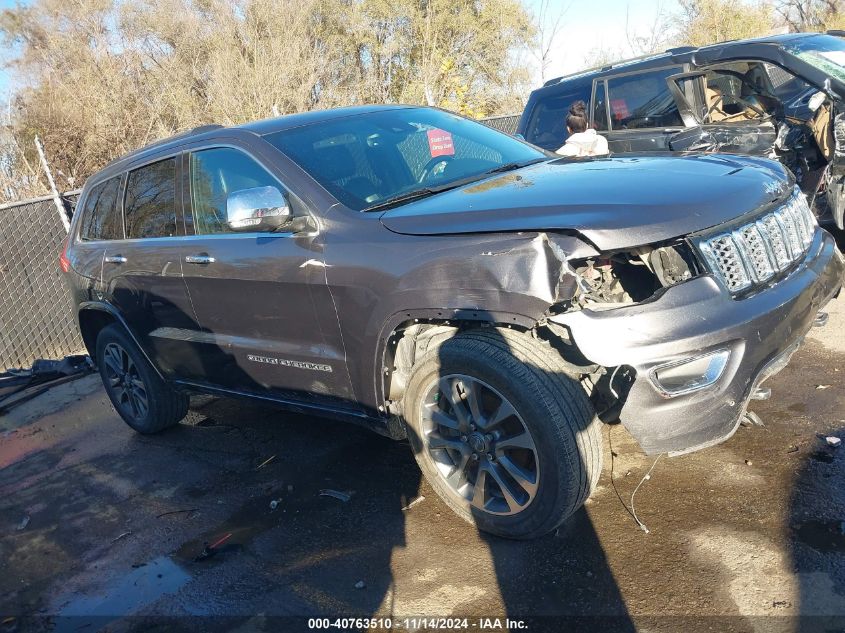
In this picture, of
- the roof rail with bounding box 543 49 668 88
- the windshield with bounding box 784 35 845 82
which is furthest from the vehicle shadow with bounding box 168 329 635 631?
the windshield with bounding box 784 35 845 82

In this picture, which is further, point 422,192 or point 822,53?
point 822,53

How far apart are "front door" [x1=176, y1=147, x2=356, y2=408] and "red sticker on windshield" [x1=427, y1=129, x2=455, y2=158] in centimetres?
91

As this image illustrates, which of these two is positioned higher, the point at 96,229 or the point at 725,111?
the point at 96,229

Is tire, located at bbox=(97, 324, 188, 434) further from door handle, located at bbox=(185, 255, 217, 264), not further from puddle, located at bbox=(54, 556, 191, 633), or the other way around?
puddle, located at bbox=(54, 556, 191, 633)

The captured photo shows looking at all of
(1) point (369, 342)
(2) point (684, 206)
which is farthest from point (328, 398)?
(2) point (684, 206)

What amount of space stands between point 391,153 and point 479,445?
171 cm

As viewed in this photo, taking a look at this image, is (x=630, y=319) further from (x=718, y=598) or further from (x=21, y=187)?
(x=21, y=187)

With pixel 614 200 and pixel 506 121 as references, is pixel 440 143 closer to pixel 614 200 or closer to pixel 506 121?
pixel 614 200

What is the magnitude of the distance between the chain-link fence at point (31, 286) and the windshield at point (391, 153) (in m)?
6.09

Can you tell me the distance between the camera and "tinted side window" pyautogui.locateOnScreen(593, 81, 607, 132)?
24.1ft

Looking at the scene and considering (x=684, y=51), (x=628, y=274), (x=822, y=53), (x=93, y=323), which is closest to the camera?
(x=628, y=274)

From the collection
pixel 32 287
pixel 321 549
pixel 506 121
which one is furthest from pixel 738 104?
pixel 506 121

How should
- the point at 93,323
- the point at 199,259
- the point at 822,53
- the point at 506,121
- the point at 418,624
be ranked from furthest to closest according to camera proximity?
the point at 506,121
the point at 822,53
the point at 93,323
the point at 199,259
the point at 418,624

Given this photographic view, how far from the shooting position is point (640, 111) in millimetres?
7160
